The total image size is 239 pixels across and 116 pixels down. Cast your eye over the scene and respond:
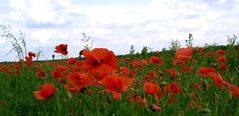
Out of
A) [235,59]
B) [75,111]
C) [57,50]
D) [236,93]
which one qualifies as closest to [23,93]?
[57,50]

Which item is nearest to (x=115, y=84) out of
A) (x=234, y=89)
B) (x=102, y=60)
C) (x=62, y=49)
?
(x=102, y=60)

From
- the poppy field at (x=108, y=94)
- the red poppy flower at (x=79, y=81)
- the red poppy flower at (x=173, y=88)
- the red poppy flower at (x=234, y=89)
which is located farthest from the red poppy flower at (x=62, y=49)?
the red poppy flower at (x=234, y=89)

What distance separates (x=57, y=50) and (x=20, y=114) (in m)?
0.72

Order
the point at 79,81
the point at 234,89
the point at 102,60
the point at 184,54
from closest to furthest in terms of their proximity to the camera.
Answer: the point at 102,60 → the point at 79,81 → the point at 184,54 → the point at 234,89

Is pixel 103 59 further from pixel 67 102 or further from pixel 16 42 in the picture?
pixel 16 42

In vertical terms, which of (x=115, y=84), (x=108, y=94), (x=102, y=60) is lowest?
(x=108, y=94)

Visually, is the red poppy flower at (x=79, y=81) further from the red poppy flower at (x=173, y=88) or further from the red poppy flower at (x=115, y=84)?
the red poppy flower at (x=173, y=88)

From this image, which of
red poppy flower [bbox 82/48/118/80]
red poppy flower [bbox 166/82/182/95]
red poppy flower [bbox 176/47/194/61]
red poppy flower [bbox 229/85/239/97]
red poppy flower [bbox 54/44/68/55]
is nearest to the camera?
red poppy flower [bbox 82/48/118/80]

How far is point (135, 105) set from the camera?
3557 millimetres

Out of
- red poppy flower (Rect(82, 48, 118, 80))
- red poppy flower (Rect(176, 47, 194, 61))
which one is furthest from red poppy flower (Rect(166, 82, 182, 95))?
red poppy flower (Rect(82, 48, 118, 80))

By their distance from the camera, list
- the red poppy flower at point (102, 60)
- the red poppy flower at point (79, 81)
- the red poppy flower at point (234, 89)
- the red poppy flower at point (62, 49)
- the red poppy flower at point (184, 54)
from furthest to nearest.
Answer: the red poppy flower at point (62, 49) < the red poppy flower at point (234, 89) < the red poppy flower at point (184, 54) < the red poppy flower at point (79, 81) < the red poppy flower at point (102, 60)

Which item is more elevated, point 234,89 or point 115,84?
point 115,84

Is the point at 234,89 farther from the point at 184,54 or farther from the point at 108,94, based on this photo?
the point at 108,94

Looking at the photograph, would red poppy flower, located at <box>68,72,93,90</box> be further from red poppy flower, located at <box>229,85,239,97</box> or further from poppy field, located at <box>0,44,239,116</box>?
red poppy flower, located at <box>229,85,239,97</box>
